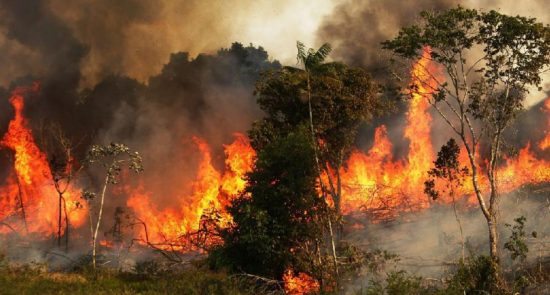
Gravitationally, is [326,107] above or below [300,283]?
above

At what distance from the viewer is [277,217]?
2088 cm

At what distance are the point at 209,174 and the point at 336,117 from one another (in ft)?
73.5

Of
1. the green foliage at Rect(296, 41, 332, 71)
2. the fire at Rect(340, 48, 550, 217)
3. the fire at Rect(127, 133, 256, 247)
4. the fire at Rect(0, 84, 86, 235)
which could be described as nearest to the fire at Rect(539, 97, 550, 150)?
the fire at Rect(340, 48, 550, 217)

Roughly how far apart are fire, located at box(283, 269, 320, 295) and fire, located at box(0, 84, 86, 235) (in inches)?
1239

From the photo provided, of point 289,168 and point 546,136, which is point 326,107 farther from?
point 546,136

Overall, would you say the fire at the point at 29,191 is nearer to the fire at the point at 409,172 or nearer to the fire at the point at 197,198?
the fire at the point at 197,198

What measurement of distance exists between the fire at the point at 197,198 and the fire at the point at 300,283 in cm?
2299

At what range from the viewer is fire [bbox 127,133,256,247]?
44812 millimetres

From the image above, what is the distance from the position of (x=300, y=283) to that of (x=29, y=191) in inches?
1504

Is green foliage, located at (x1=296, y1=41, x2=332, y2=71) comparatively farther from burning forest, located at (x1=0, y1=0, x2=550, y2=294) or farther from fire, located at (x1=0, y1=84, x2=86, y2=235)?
fire, located at (x1=0, y1=84, x2=86, y2=235)

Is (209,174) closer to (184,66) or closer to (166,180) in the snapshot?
(166,180)

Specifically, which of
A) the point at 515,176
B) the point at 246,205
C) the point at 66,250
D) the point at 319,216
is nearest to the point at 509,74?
the point at 319,216

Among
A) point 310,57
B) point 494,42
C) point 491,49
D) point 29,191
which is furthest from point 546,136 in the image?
point 29,191

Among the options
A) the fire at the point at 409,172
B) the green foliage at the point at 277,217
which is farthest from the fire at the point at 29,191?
the green foliage at the point at 277,217
